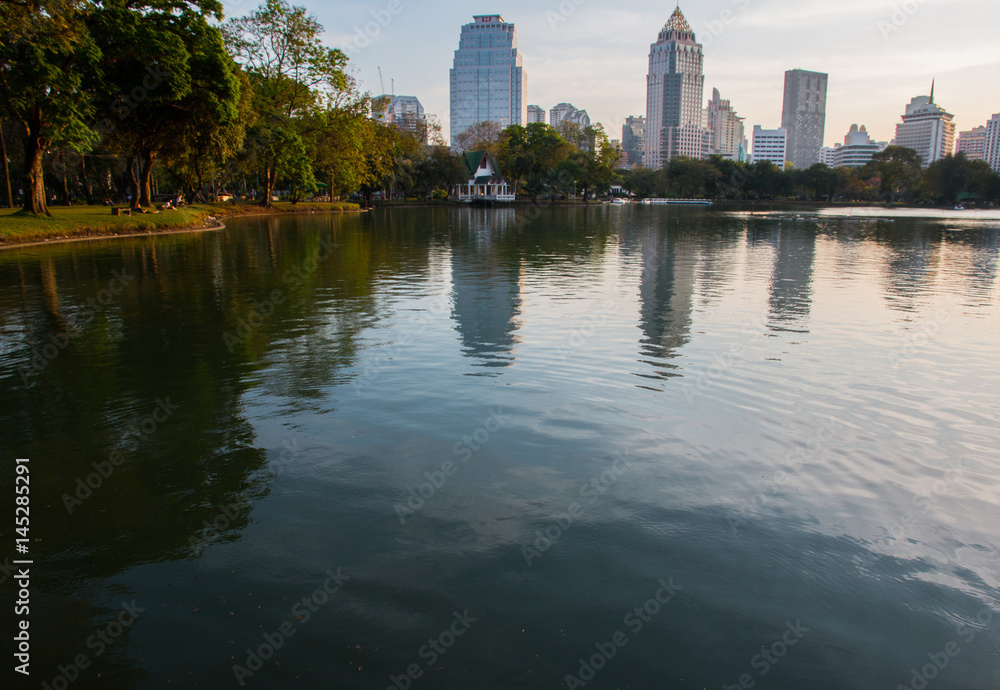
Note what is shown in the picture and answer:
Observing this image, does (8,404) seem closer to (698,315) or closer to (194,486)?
(194,486)

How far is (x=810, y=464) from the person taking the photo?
22.1ft

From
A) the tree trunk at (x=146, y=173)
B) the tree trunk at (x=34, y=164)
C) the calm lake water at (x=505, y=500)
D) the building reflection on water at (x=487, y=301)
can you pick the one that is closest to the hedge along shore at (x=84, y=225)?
the tree trunk at (x=34, y=164)

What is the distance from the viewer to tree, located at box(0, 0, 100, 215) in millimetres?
23844

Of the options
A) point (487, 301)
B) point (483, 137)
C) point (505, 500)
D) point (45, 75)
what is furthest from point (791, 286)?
point (483, 137)

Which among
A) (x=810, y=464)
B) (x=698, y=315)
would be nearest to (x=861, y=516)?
(x=810, y=464)

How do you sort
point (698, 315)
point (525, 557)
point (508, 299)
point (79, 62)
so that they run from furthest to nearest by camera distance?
point (79, 62), point (508, 299), point (698, 315), point (525, 557)

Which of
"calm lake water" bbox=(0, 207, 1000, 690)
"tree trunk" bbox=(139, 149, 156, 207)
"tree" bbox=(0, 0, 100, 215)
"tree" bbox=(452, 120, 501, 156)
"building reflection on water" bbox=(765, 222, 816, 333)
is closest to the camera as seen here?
"calm lake water" bbox=(0, 207, 1000, 690)

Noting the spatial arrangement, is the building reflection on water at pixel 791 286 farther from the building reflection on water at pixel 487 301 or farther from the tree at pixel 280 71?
the tree at pixel 280 71

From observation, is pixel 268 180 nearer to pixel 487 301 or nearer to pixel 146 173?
pixel 146 173

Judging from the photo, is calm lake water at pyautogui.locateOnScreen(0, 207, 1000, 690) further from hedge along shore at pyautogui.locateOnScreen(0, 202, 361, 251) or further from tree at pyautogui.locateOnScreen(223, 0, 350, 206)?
tree at pyautogui.locateOnScreen(223, 0, 350, 206)

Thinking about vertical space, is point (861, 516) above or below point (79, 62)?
below

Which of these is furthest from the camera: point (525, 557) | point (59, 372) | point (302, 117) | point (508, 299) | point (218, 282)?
point (302, 117)

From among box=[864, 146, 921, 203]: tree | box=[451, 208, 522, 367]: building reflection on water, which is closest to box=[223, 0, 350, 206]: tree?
box=[451, 208, 522, 367]: building reflection on water

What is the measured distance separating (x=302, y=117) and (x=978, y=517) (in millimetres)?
67167
